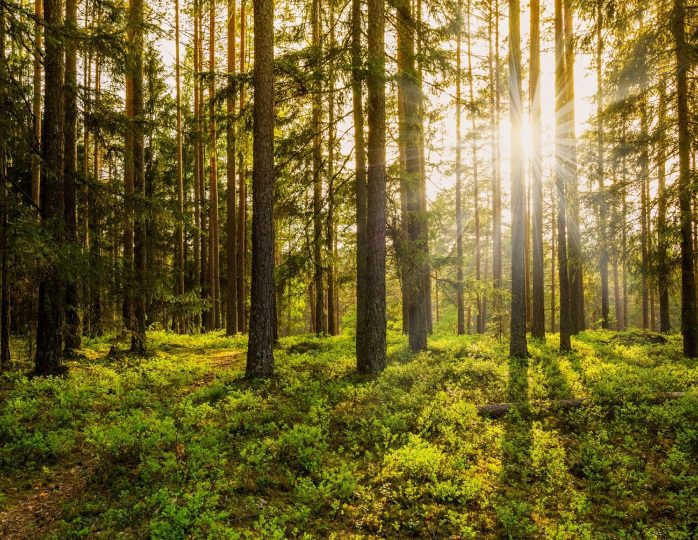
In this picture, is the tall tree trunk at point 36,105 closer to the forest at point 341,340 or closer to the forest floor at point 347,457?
the forest at point 341,340

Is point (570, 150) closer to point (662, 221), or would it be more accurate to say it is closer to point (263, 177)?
point (662, 221)

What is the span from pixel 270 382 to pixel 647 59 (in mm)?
14306

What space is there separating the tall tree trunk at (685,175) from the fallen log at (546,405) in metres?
5.28

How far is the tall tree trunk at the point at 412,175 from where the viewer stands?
11164mm

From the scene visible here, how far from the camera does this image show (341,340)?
701 inches

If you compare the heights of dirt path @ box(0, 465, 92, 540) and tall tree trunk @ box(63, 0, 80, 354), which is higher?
tall tree trunk @ box(63, 0, 80, 354)

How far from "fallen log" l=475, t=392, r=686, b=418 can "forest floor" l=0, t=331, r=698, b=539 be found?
7 centimetres

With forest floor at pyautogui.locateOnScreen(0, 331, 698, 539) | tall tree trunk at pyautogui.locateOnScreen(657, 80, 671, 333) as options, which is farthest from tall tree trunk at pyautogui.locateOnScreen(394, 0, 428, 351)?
tall tree trunk at pyautogui.locateOnScreen(657, 80, 671, 333)

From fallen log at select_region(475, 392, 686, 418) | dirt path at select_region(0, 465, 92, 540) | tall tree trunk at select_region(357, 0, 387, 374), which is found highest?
tall tree trunk at select_region(357, 0, 387, 374)

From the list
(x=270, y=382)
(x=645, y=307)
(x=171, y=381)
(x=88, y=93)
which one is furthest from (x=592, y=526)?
(x=645, y=307)

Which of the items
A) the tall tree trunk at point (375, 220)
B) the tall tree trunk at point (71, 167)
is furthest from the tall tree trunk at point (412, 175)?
the tall tree trunk at point (71, 167)

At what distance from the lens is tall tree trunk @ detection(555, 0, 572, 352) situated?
586 inches

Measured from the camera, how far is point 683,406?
7949 mm

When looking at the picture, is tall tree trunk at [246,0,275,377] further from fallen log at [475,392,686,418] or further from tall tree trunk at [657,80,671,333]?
tall tree trunk at [657,80,671,333]
